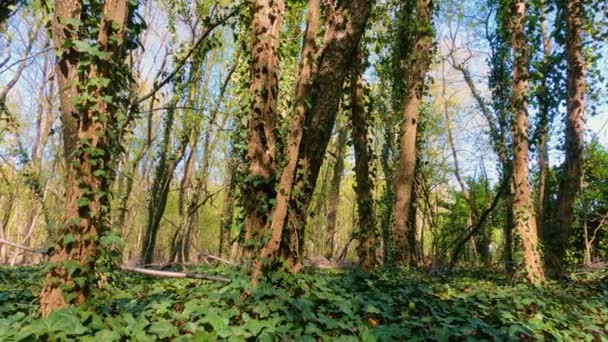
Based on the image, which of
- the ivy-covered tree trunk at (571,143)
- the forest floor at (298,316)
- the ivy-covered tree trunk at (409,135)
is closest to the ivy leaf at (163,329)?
the forest floor at (298,316)

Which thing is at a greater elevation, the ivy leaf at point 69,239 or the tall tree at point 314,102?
the tall tree at point 314,102

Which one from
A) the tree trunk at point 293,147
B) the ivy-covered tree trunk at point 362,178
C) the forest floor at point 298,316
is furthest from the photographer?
the ivy-covered tree trunk at point 362,178

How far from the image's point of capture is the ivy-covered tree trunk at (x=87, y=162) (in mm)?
3477

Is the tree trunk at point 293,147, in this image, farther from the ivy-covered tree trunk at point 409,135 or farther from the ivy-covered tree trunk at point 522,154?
the ivy-covered tree trunk at point 409,135

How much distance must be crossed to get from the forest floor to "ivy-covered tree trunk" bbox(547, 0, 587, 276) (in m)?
4.31

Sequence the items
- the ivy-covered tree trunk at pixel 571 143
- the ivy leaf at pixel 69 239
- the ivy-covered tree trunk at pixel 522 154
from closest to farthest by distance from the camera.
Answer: the ivy leaf at pixel 69 239
the ivy-covered tree trunk at pixel 522 154
the ivy-covered tree trunk at pixel 571 143

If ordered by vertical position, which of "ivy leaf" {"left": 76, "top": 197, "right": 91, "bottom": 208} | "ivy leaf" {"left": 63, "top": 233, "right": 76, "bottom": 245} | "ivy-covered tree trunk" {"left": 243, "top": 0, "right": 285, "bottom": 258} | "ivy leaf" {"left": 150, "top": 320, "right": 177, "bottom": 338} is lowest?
"ivy leaf" {"left": 150, "top": 320, "right": 177, "bottom": 338}

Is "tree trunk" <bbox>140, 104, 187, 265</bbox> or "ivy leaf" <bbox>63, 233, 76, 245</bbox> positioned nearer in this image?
"ivy leaf" <bbox>63, 233, 76, 245</bbox>

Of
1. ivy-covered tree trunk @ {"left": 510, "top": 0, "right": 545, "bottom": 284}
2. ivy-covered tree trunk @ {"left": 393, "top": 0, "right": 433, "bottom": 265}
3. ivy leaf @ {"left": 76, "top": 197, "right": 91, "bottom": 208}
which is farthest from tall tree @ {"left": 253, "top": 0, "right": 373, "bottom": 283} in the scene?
ivy-covered tree trunk @ {"left": 393, "top": 0, "right": 433, "bottom": 265}

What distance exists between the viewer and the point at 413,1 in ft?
34.8

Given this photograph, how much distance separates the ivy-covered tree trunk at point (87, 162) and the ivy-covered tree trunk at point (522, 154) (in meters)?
7.02

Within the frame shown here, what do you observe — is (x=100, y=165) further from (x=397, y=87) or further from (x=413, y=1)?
(x=397, y=87)

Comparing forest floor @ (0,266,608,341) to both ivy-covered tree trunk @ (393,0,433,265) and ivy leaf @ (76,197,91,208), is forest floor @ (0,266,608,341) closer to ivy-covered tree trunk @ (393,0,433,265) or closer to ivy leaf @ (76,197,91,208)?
ivy leaf @ (76,197,91,208)

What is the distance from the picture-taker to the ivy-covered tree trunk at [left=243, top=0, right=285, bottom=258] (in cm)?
496
